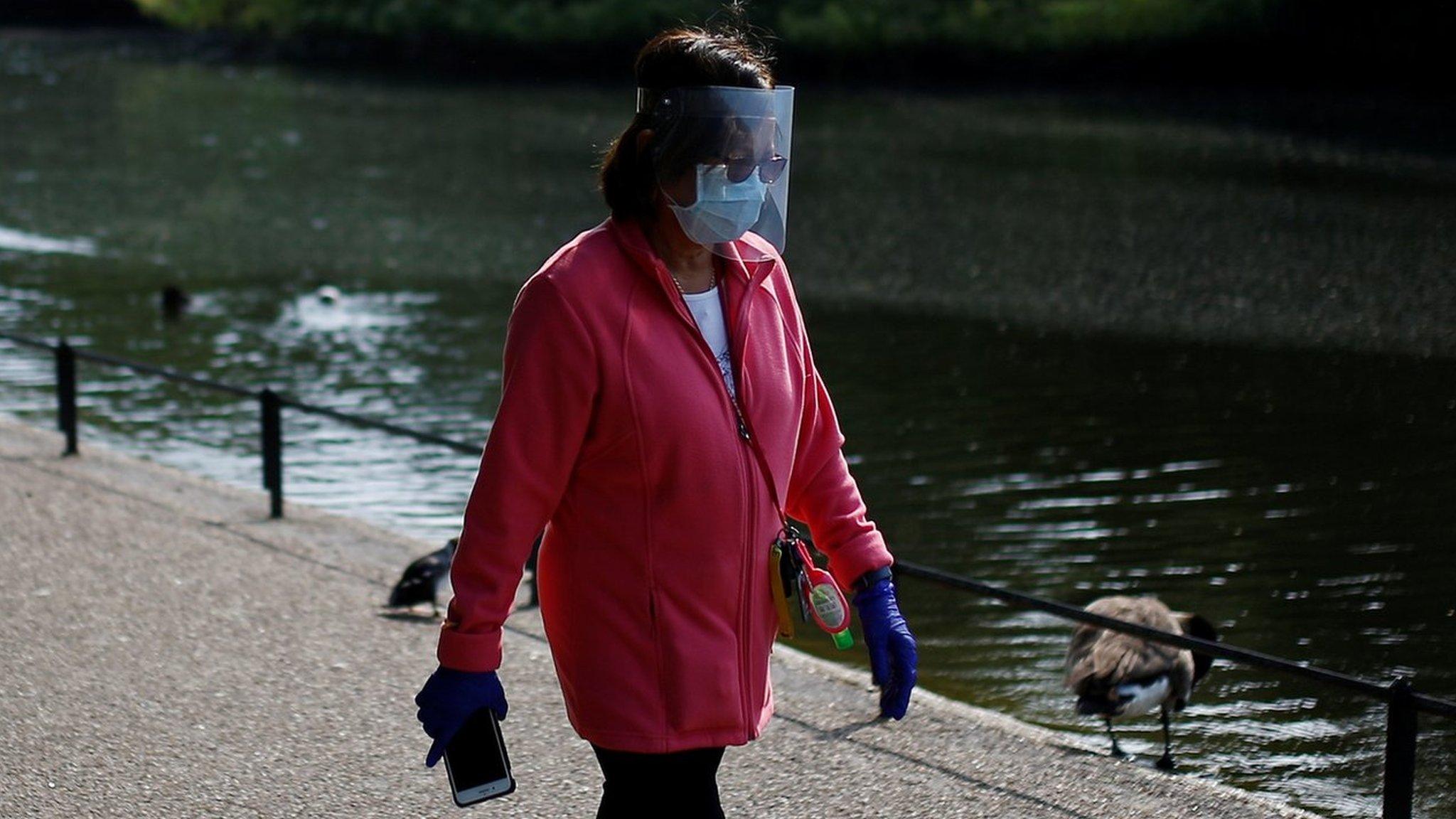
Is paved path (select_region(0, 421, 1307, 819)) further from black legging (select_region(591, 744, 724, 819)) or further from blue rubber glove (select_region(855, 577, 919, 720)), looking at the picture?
black legging (select_region(591, 744, 724, 819))

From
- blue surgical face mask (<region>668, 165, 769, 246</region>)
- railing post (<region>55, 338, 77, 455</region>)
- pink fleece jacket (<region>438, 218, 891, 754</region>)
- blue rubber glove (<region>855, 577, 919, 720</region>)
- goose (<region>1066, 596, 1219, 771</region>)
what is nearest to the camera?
pink fleece jacket (<region>438, 218, 891, 754</region>)

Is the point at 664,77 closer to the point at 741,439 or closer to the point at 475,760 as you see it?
the point at 741,439

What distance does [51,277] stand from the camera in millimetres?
19766

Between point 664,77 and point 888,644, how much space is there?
119 centimetres

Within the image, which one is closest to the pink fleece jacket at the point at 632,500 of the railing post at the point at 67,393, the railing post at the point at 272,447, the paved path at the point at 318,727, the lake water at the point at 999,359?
the paved path at the point at 318,727

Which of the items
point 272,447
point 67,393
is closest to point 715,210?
point 272,447

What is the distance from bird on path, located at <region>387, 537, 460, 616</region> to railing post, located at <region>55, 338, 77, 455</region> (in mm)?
3944

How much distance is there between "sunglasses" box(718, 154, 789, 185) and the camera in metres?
3.27

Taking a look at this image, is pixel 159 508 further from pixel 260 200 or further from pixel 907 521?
pixel 260 200

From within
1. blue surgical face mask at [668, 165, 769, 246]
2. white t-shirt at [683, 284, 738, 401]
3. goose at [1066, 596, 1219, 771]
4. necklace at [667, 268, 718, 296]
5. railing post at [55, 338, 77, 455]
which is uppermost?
blue surgical face mask at [668, 165, 769, 246]

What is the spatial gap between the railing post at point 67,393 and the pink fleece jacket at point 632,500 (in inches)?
306

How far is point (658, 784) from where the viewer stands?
10.7 ft

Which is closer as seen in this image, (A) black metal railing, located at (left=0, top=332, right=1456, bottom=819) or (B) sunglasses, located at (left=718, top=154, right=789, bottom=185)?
(B) sunglasses, located at (left=718, top=154, right=789, bottom=185)

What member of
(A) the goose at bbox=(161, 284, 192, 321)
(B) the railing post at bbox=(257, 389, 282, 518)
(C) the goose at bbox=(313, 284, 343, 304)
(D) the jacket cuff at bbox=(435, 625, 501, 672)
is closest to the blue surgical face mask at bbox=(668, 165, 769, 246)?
(D) the jacket cuff at bbox=(435, 625, 501, 672)
